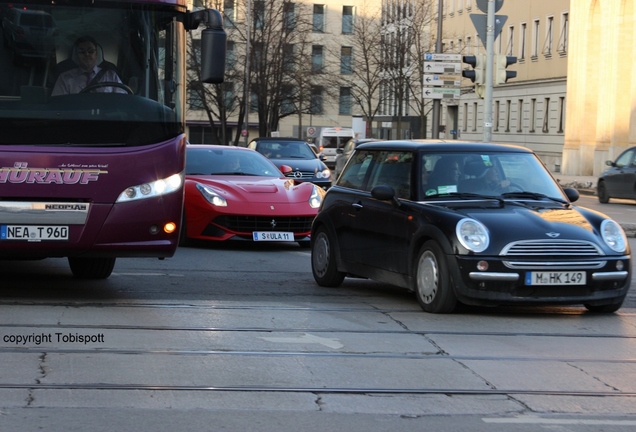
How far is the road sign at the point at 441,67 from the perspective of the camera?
27.3 metres

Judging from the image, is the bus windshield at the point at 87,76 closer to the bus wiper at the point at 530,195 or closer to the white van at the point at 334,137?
the bus wiper at the point at 530,195

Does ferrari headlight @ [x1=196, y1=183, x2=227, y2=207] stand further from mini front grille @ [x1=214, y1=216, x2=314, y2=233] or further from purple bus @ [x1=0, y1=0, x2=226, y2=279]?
purple bus @ [x1=0, y1=0, x2=226, y2=279]

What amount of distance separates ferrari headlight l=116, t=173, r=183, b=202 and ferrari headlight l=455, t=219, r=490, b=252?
2.43 m

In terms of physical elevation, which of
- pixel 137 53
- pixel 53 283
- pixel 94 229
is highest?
pixel 137 53

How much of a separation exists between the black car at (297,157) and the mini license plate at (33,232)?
17.8m

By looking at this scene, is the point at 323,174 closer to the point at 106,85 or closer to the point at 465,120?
the point at 106,85

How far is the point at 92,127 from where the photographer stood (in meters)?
9.94

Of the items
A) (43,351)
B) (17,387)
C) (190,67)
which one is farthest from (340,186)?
(190,67)

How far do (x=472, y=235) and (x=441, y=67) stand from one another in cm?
1818

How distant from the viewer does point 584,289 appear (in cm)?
984

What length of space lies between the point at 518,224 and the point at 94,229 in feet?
11.4

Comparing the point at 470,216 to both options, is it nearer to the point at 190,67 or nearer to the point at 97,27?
the point at 97,27

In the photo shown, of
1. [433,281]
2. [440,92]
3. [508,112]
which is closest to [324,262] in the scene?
[433,281]

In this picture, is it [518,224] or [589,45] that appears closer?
[518,224]
